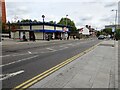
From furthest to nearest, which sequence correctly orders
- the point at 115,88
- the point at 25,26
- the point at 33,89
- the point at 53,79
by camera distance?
1. the point at 25,26
2. the point at 53,79
3. the point at 115,88
4. the point at 33,89

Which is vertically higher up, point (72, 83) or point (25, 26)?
point (25, 26)

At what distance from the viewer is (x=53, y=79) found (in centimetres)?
834

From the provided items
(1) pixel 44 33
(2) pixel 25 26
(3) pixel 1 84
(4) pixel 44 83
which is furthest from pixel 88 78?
(2) pixel 25 26

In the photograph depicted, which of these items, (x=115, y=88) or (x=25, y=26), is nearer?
(x=115, y=88)

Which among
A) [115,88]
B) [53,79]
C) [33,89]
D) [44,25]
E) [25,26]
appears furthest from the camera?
[25,26]

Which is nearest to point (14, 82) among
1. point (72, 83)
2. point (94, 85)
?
point (72, 83)

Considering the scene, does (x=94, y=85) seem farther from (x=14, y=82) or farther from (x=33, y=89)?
(x=14, y=82)

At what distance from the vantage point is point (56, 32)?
73375 mm

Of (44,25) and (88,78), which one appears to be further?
(44,25)

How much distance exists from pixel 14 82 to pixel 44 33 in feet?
186

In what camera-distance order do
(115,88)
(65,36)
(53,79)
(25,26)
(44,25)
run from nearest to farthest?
1. (115,88)
2. (53,79)
3. (44,25)
4. (25,26)
5. (65,36)

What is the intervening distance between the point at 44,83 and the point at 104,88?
2.08 m

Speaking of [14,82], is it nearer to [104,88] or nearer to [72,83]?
[72,83]

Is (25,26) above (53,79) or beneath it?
above
